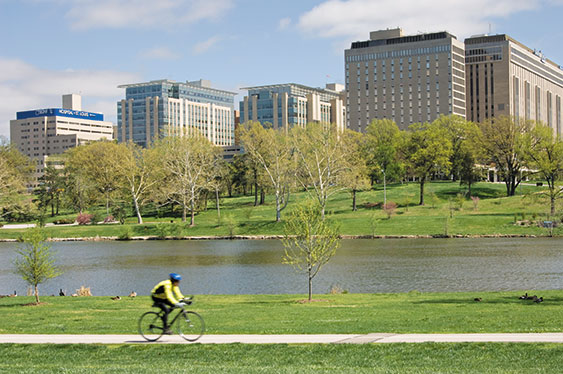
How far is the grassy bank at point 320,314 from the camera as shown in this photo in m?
22.9

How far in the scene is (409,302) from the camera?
31203 millimetres

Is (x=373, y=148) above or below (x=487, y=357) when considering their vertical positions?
above

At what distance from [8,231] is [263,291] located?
75.4 metres

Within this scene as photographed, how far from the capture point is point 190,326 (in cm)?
2044

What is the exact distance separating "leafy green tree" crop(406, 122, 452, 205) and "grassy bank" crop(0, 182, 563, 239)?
15.2 feet

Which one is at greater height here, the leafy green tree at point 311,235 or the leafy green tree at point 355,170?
the leafy green tree at point 355,170

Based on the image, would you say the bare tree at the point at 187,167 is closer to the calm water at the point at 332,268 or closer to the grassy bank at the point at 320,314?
the calm water at the point at 332,268

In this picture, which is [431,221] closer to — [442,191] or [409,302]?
[442,191]

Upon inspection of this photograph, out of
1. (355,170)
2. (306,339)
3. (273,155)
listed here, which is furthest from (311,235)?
(355,170)

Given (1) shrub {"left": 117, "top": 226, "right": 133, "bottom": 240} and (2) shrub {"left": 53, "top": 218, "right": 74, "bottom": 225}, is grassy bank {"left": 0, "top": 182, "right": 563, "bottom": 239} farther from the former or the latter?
(2) shrub {"left": 53, "top": 218, "right": 74, "bottom": 225}

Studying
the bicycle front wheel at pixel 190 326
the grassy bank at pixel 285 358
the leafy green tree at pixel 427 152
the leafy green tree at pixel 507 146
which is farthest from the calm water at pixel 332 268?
the leafy green tree at pixel 507 146

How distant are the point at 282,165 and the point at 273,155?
82.6 inches

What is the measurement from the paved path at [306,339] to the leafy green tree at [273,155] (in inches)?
3007

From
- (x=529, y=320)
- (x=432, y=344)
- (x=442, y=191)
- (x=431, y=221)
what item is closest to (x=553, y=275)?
(x=529, y=320)
